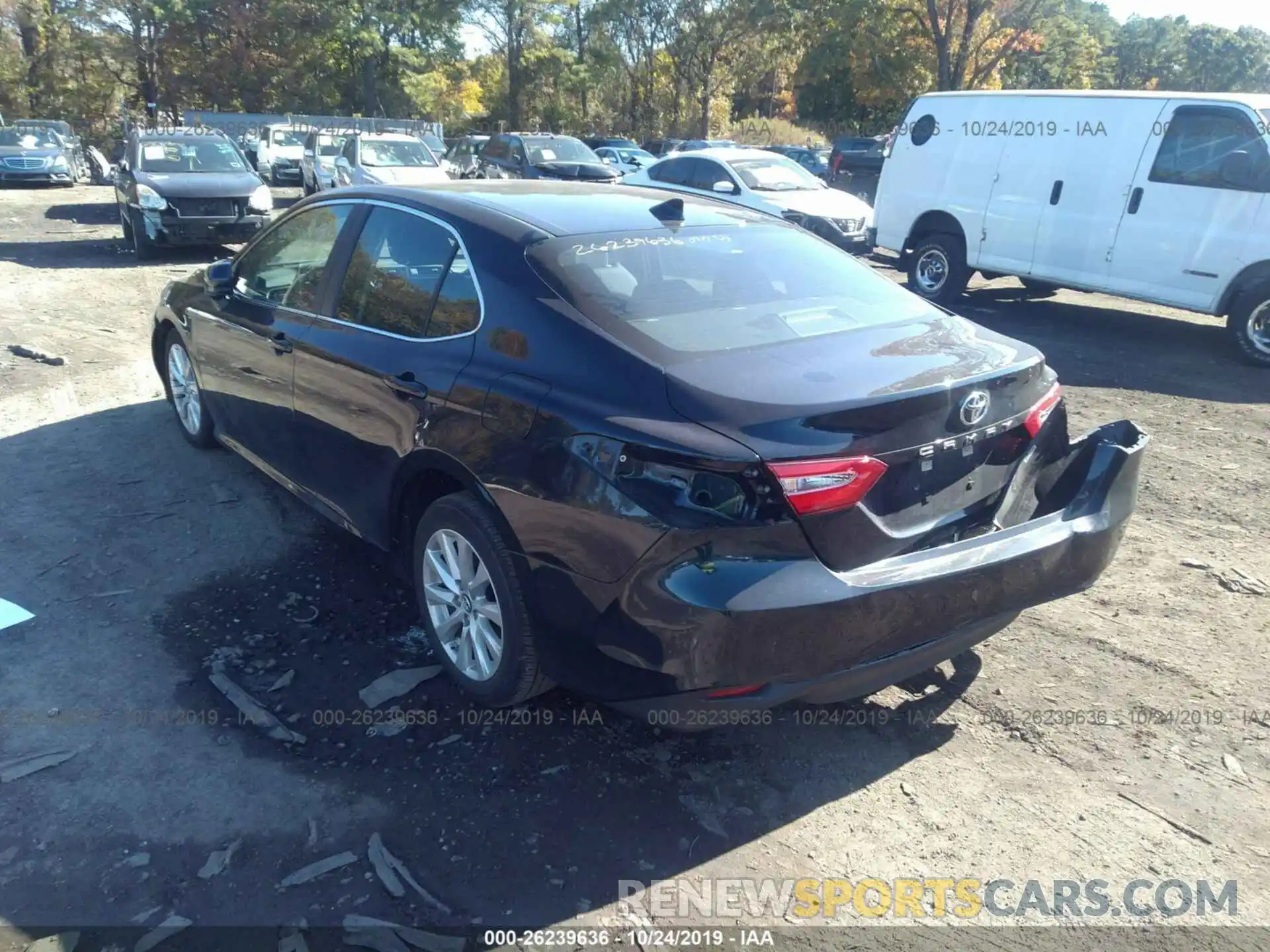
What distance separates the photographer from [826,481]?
8.85ft

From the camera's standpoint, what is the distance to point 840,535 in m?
2.75

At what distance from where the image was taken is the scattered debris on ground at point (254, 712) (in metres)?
3.38

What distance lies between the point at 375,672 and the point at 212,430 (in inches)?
109

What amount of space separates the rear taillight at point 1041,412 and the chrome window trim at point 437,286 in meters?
1.88

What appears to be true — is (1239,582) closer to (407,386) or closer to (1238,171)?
(407,386)

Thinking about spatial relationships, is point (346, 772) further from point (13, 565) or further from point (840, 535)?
point (13, 565)

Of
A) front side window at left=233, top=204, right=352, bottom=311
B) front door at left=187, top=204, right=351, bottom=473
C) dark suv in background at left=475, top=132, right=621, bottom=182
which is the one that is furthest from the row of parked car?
front side window at left=233, top=204, right=352, bottom=311

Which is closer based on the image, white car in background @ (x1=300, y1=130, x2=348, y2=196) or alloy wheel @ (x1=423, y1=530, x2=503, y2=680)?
alloy wheel @ (x1=423, y1=530, x2=503, y2=680)

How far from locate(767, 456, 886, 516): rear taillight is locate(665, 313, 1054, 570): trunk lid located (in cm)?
2

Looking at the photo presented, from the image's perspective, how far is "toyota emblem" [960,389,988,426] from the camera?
9.82 ft

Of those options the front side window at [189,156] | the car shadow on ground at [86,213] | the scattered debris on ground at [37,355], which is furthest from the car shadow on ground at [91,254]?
the scattered debris on ground at [37,355]

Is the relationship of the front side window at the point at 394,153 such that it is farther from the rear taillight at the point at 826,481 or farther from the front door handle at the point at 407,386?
the rear taillight at the point at 826,481

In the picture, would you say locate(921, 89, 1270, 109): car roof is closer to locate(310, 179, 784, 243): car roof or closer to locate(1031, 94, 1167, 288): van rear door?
locate(1031, 94, 1167, 288): van rear door

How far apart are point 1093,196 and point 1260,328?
208 cm
